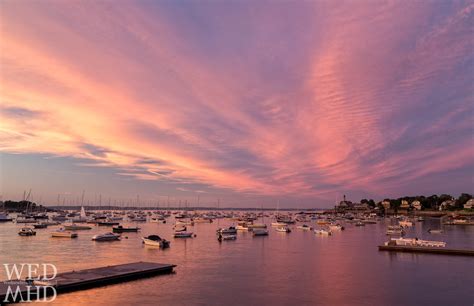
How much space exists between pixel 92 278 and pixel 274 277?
16.7 meters

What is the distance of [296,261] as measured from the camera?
165ft

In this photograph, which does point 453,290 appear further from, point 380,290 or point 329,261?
point 329,261

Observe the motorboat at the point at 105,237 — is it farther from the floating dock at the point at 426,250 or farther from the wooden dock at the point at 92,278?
the floating dock at the point at 426,250

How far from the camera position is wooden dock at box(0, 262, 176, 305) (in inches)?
1123

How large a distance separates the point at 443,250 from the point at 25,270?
172 ft

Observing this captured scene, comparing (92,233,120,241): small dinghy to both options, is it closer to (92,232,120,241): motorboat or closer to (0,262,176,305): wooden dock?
(92,232,120,241): motorboat

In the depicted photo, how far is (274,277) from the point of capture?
127 ft

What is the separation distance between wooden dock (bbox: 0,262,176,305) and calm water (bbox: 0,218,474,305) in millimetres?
953

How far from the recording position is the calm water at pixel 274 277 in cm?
3011

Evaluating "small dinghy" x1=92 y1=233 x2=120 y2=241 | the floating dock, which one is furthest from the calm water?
"small dinghy" x1=92 y1=233 x2=120 y2=241

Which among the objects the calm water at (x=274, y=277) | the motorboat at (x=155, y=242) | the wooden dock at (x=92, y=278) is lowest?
the calm water at (x=274, y=277)

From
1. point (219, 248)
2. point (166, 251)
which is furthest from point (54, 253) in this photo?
point (219, 248)

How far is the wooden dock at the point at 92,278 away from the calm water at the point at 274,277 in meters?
0.95

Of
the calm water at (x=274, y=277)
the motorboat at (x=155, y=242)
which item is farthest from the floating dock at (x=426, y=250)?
the motorboat at (x=155, y=242)
